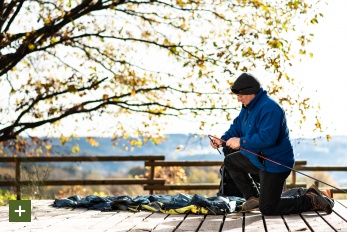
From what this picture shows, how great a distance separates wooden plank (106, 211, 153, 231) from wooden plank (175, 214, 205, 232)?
448mm

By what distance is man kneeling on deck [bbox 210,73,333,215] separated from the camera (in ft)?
21.2

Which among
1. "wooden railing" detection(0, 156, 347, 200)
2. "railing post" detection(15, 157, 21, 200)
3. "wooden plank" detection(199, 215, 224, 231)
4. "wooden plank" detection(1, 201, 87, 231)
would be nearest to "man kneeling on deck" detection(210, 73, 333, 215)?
"wooden plank" detection(199, 215, 224, 231)

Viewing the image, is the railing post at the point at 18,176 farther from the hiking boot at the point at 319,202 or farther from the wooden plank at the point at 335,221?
the wooden plank at the point at 335,221

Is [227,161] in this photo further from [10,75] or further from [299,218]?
[10,75]

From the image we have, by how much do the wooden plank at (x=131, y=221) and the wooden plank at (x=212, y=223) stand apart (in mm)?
651

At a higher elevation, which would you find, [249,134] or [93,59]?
[93,59]

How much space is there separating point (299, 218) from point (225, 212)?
817 millimetres

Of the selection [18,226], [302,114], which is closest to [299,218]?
[18,226]

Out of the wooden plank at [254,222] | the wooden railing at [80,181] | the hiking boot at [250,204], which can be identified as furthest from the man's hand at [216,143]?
the wooden railing at [80,181]

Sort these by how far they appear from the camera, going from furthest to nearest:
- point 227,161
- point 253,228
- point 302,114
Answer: point 302,114
point 227,161
point 253,228

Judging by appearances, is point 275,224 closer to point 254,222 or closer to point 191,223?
point 254,222

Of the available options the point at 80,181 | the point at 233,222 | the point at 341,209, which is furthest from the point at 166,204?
the point at 80,181

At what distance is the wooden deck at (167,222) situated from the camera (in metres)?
5.88

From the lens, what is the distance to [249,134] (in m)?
6.66
